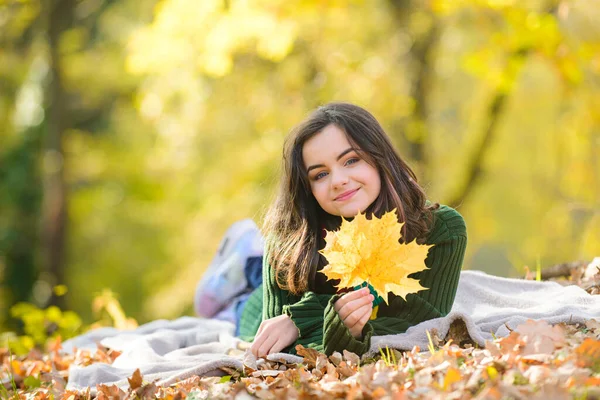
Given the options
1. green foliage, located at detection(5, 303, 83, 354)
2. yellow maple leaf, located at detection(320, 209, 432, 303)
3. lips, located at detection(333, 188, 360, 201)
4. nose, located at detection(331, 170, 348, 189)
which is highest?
nose, located at detection(331, 170, 348, 189)

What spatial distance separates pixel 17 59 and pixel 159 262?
665 cm

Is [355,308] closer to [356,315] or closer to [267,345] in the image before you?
[356,315]

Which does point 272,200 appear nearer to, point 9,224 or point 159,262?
point 9,224

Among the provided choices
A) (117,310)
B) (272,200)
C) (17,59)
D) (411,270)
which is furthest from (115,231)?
(411,270)

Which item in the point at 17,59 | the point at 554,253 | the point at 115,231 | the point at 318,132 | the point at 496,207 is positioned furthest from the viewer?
the point at 115,231

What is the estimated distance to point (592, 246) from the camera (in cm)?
620

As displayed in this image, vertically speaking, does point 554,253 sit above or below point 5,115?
below

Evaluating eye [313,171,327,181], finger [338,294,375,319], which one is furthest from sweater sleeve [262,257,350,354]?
eye [313,171,327,181]

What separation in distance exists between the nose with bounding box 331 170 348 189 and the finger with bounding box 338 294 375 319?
50 cm

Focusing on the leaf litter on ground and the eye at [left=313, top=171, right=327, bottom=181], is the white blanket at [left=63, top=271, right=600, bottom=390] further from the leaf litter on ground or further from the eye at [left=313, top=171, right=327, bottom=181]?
the eye at [left=313, top=171, right=327, bottom=181]

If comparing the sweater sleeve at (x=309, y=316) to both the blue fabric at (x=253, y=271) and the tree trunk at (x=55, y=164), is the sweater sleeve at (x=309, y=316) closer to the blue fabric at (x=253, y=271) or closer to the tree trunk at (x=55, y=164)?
the blue fabric at (x=253, y=271)

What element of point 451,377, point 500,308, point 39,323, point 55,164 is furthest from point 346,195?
point 55,164

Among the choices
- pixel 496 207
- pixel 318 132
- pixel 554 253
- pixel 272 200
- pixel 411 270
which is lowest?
pixel 554 253

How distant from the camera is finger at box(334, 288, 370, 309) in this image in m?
2.57
